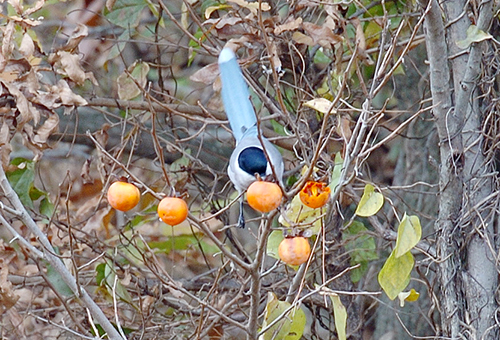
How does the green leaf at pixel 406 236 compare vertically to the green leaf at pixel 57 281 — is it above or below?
above

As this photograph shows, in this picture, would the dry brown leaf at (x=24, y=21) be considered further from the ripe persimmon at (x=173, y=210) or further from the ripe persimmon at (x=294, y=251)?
the ripe persimmon at (x=294, y=251)

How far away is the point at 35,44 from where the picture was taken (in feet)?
7.39

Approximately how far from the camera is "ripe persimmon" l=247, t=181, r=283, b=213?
4.58 feet

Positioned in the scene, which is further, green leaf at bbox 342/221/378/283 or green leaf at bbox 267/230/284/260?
green leaf at bbox 342/221/378/283

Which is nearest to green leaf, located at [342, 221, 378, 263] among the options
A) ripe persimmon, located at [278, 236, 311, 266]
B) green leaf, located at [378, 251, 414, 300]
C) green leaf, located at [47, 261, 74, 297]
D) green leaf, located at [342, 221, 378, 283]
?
green leaf, located at [342, 221, 378, 283]

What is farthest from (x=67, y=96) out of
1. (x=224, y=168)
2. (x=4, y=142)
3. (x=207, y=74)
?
(x=224, y=168)

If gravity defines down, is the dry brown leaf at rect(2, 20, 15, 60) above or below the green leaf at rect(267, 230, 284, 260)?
above

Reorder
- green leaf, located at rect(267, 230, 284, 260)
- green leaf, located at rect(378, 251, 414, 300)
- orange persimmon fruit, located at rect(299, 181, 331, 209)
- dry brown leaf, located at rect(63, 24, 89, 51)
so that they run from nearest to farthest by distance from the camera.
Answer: orange persimmon fruit, located at rect(299, 181, 331, 209) < green leaf, located at rect(378, 251, 414, 300) < green leaf, located at rect(267, 230, 284, 260) < dry brown leaf, located at rect(63, 24, 89, 51)

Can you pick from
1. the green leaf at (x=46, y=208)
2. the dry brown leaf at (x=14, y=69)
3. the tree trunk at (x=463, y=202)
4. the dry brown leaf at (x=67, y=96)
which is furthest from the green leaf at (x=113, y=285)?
the tree trunk at (x=463, y=202)

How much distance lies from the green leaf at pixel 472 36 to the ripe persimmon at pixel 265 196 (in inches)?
34.8

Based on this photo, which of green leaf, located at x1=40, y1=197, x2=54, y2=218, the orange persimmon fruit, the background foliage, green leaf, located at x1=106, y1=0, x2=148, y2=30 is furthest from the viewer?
green leaf, located at x1=106, y1=0, x2=148, y2=30

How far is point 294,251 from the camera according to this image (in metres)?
1.49

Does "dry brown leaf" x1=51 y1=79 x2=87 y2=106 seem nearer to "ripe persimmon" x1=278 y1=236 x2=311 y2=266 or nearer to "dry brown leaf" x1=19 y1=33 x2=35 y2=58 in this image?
"dry brown leaf" x1=19 y1=33 x2=35 y2=58

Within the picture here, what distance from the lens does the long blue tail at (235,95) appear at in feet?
7.26
